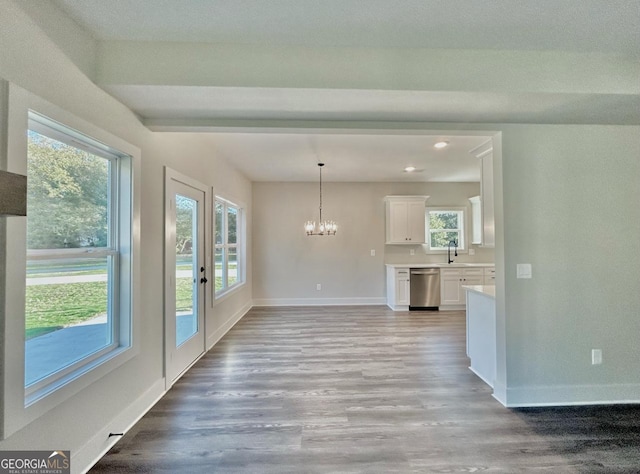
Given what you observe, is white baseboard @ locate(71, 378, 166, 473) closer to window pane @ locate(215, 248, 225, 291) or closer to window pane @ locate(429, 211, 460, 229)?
window pane @ locate(215, 248, 225, 291)

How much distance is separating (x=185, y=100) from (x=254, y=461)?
8.03ft

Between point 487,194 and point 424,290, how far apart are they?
11.0ft

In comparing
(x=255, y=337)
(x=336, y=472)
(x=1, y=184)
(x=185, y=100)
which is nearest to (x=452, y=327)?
(x=255, y=337)

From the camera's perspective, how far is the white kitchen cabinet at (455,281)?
19.5 ft

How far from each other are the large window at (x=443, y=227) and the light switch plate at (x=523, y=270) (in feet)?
13.6

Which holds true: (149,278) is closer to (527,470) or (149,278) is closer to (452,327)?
(527,470)

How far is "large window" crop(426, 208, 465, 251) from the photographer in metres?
6.63

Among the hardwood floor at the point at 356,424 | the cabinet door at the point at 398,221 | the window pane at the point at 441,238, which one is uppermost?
the cabinet door at the point at 398,221

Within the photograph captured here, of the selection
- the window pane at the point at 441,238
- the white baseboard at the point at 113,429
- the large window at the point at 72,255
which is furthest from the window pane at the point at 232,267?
the window pane at the point at 441,238

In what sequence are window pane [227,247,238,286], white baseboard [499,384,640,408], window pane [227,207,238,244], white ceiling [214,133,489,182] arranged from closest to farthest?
white baseboard [499,384,640,408], white ceiling [214,133,489,182], window pane [227,247,238,286], window pane [227,207,238,244]

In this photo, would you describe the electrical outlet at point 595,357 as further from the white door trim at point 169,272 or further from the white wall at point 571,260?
the white door trim at point 169,272

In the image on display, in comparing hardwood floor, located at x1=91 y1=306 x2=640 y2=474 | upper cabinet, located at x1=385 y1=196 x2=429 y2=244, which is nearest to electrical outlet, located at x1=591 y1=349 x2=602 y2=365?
hardwood floor, located at x1=91 y1=306 x2=640 y2=474

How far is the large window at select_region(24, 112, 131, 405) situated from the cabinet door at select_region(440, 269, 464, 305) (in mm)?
5357

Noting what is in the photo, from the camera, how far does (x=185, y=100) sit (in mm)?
2113
